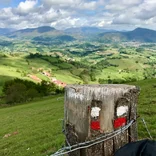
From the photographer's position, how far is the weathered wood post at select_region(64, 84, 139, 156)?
4316mm

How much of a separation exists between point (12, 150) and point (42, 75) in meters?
173

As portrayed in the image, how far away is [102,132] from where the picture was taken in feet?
14.6

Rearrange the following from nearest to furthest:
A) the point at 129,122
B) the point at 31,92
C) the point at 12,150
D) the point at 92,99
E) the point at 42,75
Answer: the point at 92,99 → the point at 129,122 → the point at 12,150 → the point at 31,92 → the point at 42,75

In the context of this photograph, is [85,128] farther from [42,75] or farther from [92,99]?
[42,75]

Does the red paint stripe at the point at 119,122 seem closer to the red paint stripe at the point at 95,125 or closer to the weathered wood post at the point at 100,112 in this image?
the weathered wood post at the point at 100,112

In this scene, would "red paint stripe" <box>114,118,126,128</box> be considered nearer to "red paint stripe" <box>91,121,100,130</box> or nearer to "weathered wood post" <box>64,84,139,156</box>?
"weathered wood post" <box>64,84,139,156</box>

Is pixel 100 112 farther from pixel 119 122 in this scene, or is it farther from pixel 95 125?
pixel 119 122

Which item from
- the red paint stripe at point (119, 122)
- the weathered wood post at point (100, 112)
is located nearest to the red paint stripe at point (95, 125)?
the weathered wood post at point (100, 112)

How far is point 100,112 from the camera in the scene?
4.39 metres

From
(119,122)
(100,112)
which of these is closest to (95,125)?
(100,112)

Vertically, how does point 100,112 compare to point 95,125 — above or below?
above

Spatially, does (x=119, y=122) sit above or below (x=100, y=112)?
below

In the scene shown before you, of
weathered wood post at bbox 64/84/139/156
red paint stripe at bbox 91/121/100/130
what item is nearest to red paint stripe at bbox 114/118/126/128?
weathered wood post at bbox 64/84/139/156

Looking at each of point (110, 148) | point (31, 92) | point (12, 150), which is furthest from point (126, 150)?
point (31, 92)
